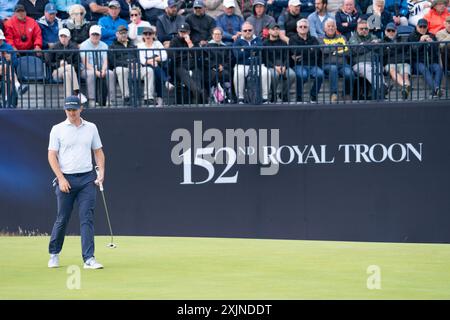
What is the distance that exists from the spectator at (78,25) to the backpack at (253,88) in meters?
3.24

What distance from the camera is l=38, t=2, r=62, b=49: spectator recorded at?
755 inches

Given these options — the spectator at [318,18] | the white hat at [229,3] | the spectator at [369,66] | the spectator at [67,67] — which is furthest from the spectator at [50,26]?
the spectator at [369,66]

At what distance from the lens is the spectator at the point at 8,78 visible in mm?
17288

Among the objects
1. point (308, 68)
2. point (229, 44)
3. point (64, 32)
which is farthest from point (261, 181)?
point (64, 32)

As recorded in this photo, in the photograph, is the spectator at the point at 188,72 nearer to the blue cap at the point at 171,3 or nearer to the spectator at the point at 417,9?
the blue cap at the point at 171,3

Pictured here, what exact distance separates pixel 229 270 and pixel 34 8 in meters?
9.27

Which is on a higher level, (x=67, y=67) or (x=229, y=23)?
(x=229, y=23)

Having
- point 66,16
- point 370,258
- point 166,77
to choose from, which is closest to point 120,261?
point 370,258

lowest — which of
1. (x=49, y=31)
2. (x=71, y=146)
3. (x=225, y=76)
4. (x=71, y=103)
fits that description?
(x=71, y=146)

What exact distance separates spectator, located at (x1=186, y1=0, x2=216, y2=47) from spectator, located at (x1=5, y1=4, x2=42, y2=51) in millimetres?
2558

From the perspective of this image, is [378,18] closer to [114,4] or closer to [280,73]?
[280,73]

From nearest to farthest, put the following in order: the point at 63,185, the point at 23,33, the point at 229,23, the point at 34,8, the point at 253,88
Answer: the point at 63,185, the point at 253,88, the point at 23,33, the point at 229,23, the point at 34,8

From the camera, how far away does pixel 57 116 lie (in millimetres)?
17406

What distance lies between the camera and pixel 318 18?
19484mm
